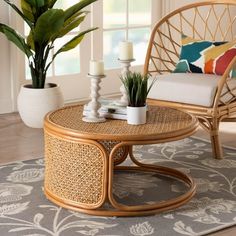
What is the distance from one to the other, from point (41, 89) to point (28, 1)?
60 cm

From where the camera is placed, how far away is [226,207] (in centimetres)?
301

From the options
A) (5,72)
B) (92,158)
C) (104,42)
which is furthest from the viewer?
(104,42)

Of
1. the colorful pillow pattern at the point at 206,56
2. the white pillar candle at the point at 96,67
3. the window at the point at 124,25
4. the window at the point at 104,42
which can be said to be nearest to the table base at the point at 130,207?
the white pillar candle at the point at 96,67

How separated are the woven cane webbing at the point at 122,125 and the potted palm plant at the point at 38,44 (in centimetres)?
103

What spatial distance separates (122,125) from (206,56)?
4.30 feet

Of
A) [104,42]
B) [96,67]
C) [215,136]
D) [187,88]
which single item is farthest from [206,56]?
[104,42]

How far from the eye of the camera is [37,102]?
4.42 m

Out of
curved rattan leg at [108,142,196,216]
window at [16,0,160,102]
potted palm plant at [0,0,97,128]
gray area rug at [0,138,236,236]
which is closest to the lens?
gray area rug at [0,138,236,236]

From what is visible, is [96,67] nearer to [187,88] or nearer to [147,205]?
[147,205]

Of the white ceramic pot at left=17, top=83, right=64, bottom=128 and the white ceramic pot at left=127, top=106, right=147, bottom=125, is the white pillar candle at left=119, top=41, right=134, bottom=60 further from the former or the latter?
the white ceramic pot at left=17, top=83, right=64, bottom=128

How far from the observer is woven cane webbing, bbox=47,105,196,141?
9.32 ft

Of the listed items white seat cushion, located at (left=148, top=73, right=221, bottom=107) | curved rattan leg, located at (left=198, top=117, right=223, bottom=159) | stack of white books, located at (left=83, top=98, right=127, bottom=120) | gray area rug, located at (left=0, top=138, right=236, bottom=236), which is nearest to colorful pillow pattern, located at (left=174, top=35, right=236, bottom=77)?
white seat cushion, located at (left=148, top=73, right=221, bottom=107)

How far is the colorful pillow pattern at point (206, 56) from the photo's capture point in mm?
4059

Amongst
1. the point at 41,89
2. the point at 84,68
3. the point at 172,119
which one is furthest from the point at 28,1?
the point at 172,119
